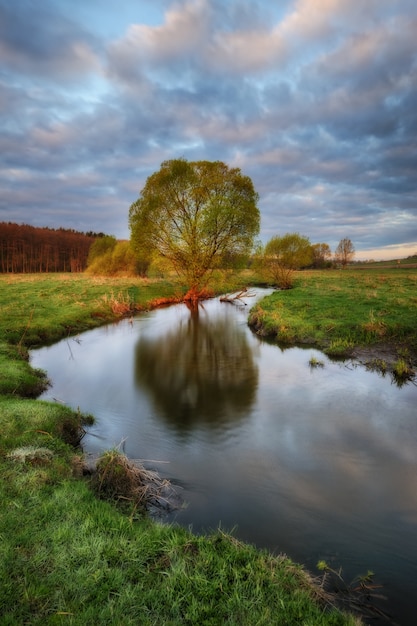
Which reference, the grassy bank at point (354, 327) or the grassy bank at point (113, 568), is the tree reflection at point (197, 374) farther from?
the grassy bank at point (113, 568)

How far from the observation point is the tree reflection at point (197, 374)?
1013 cm

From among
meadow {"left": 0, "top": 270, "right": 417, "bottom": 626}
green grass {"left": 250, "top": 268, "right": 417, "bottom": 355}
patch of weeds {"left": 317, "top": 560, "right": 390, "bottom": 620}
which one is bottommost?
patch of weeds {"left": 317, "top": 560, "right": 390, "bottom": 620}

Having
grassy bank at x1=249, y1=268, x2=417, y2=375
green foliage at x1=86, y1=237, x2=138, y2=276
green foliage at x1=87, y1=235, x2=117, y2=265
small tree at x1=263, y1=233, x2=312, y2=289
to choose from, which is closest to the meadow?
grassy bank at x1=249, y1=268, x2=417, y2=375

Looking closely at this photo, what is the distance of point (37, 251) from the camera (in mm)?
114562

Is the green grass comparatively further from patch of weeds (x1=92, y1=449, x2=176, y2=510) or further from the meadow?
the meadow

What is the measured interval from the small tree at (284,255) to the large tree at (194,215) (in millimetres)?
11018

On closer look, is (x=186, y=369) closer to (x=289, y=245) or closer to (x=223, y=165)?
(x=223, y=165)

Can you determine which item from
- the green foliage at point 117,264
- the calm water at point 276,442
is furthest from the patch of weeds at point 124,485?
the green foliage at point 117,264

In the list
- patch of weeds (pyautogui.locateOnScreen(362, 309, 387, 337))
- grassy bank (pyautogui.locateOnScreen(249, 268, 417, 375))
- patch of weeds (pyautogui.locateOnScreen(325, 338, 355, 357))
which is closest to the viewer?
grassy bank (pyautogui.locateOnScreen(249, 268, 417, 375))

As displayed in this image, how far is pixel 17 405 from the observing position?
26.8 ft

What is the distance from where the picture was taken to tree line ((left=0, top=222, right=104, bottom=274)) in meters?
105

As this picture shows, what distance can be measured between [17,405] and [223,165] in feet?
97.4

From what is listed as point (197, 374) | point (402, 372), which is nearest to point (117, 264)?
point (197, 374)

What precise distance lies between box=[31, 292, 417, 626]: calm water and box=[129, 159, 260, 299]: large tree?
687 inches
